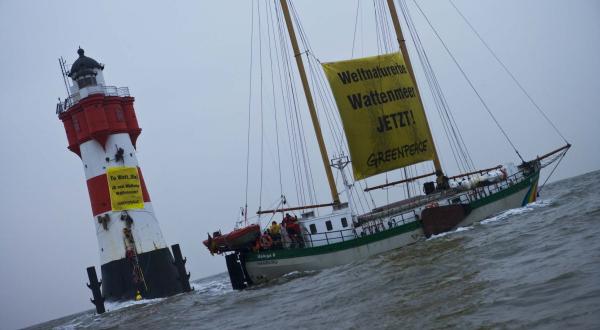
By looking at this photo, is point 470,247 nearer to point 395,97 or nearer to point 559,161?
point 395,97

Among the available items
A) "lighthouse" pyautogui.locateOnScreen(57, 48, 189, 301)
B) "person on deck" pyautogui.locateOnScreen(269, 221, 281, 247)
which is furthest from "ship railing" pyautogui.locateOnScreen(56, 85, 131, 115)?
"person on deck" pyautogui.locateOnScreen(269, 221, 281, 247)

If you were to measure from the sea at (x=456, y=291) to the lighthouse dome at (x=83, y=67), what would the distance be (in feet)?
64.4

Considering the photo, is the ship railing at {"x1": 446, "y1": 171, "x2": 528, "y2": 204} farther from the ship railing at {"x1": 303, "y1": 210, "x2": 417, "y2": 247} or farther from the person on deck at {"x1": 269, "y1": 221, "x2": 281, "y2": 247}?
the person on deck at {"x1": 269, "y1": 221, "x2": 281, "y2": 247}

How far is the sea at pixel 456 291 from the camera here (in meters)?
10.4

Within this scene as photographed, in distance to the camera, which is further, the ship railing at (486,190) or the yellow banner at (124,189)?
the yellow banner at (124,189)

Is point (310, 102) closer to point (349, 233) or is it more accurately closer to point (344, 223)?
point (344, 223)

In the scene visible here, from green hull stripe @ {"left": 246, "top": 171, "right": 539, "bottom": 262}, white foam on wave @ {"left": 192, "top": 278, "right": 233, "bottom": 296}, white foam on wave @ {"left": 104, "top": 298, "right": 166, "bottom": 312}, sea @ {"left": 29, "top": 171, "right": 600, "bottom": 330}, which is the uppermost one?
green hull stripe @ {"left": 246, "top": 171, "right": 539, "bottom": 262}

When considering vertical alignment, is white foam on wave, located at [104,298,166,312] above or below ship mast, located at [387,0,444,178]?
below

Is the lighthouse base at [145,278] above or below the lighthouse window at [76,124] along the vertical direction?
below

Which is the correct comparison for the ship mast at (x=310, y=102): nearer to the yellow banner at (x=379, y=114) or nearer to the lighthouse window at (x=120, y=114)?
the yellow banner at (x=379, y=114)

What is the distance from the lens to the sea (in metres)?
10.4

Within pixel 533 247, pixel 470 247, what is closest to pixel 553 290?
pixel 533 247

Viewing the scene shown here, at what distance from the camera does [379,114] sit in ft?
116

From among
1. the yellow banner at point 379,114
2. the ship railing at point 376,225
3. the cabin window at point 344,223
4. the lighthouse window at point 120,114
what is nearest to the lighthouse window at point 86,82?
the lighthouse window at point 120,114
